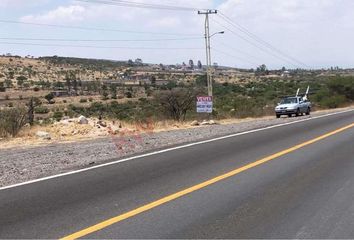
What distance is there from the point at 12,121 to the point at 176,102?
1836 cm

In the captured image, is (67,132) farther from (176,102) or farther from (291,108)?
(291,108)

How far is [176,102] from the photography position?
128 feet

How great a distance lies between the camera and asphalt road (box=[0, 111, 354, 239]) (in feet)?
21.7

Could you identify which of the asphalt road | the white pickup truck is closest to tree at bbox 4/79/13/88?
the white pickup truck

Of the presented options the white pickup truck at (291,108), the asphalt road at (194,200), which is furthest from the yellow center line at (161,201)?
the white pickup truck at (291,108)

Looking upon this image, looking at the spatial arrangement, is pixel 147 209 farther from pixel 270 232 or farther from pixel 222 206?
pixel 270 232

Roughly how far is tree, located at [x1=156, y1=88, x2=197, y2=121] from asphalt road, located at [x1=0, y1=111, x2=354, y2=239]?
1000 inches

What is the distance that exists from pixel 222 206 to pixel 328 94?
64456 mm

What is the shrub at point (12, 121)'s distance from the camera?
838 inches

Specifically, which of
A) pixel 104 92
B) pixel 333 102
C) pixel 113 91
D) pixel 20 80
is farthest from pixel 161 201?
pixel 20 80

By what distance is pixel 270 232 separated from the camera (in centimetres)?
650

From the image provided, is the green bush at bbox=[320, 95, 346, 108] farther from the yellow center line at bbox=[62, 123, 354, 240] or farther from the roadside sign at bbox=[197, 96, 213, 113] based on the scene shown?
the yellow center line at bbox=[62, 123, 354, 240]

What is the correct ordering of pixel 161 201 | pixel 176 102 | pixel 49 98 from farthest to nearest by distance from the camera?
pixel 49 98 < pixel 176 102 < pixel 161 201

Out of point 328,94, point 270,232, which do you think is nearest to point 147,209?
point 270,232
